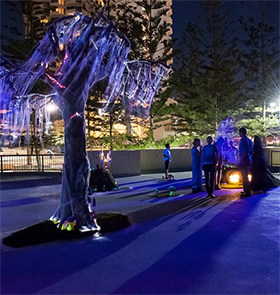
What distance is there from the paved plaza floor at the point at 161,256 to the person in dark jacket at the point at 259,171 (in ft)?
7.55

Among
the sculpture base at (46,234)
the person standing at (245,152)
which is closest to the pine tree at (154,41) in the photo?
the person standing at (245,152)

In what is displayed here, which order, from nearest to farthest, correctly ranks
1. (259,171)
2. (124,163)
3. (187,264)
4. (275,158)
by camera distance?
(187,264), (259,171), (124,163), (275,158)

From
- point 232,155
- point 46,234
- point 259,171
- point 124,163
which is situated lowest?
point 46,234

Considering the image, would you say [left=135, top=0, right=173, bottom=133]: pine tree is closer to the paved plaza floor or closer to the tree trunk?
the paved plaza floor

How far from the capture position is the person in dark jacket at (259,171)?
10.5m

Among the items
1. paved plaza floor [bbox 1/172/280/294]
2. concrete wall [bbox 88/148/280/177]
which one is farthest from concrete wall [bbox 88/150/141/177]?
paved plaza floor [bbox 1/172/280/294]

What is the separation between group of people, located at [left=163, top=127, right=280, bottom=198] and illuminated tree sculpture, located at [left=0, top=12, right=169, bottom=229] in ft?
13.8

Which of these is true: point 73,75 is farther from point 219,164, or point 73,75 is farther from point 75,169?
point 219,164

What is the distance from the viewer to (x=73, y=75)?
19.6 ft

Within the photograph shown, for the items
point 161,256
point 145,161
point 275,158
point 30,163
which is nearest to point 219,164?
point 161,256

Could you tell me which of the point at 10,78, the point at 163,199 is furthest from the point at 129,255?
the point at 163,199

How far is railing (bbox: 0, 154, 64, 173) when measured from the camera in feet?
63.3

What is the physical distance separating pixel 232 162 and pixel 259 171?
149 cm

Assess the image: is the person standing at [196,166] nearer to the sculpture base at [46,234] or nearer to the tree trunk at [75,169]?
the sculpture base at [46,234]
